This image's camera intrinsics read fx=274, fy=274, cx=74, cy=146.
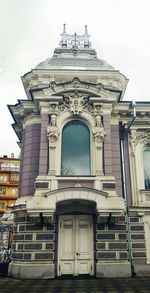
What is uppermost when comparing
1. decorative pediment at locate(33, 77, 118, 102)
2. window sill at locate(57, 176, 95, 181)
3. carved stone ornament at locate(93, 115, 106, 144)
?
decorative pediment at locate(33, 77, 118, 102)

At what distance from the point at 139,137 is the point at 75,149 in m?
4.04

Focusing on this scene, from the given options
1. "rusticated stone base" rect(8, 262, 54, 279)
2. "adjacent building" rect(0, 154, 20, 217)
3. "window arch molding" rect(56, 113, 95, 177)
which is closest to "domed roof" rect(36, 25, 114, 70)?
"window arch molding" rect(56, 113, 95, 177)

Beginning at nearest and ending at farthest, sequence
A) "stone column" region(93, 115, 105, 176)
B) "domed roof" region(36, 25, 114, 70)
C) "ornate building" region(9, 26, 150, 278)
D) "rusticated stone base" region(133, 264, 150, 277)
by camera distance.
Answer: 1. "ornate building" region(9, 26, 150, 278)
2. "rusticated stone base" region(133, 264, 150, 277)
3. "stone column" region(93, 115, 105, 176)
4. "domed roof" region(36, 25, 114, 70)

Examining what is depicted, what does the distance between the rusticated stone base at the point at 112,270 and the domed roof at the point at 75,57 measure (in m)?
11.8

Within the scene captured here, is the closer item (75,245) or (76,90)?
(75,245)

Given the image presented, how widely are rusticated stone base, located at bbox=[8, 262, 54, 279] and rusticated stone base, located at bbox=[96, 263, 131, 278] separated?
2076 millimetres

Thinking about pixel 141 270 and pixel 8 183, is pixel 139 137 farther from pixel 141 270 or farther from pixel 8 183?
pixel 8 183

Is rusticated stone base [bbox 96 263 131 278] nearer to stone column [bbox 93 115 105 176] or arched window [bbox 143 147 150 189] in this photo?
stone column [bbox 93 115 105 176]

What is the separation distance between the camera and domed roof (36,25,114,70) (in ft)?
60.6

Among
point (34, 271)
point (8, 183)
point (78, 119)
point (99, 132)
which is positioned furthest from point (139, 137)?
point (8, 183)

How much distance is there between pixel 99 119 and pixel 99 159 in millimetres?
2127

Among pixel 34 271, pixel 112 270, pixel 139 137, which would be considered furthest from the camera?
pixel 139 137

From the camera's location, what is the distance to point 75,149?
13.9m

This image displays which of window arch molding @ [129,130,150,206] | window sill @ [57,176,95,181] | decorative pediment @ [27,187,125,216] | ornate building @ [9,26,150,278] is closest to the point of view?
decorative pediment @ [27,187,125,216]
